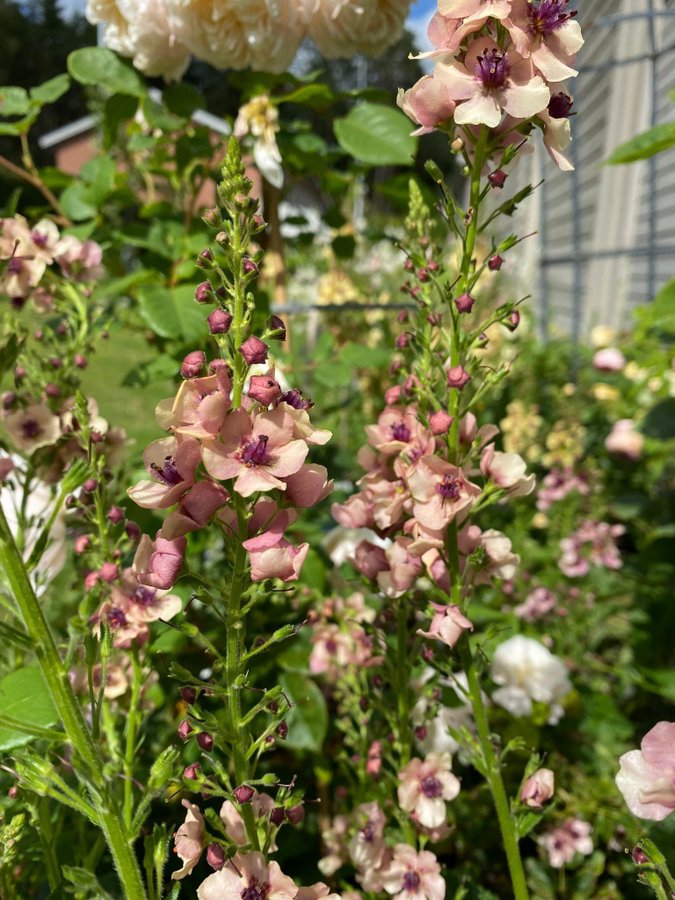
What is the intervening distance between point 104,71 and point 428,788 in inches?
48.2

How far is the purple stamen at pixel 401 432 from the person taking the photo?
2.54 ft

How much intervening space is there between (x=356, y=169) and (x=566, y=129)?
864mm

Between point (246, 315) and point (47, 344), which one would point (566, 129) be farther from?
point (47, 344)

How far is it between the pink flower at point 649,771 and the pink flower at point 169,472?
43 centimetres

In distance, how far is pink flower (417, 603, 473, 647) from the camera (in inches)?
27.8

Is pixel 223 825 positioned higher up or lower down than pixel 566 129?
lower down

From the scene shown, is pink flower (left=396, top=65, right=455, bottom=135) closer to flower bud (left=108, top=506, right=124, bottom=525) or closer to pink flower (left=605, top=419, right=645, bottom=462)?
flower bud (left=108, top=506, right=124, bottom=525)

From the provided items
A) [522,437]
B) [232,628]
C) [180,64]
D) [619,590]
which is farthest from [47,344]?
[619,590]

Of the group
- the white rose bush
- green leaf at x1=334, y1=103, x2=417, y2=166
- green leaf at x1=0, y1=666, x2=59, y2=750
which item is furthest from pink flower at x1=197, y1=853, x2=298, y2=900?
green leaf at x1=334, y1=103, x2=417, y2=166

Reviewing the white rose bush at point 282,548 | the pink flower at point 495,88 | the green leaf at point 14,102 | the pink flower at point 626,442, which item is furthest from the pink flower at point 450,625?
the pink flower at point 626,442

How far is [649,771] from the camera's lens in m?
0.62

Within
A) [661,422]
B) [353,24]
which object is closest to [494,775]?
[353,24]

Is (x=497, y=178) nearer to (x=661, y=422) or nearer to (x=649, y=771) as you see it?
(x=649, y=771)

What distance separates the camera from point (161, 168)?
4.91 ft
